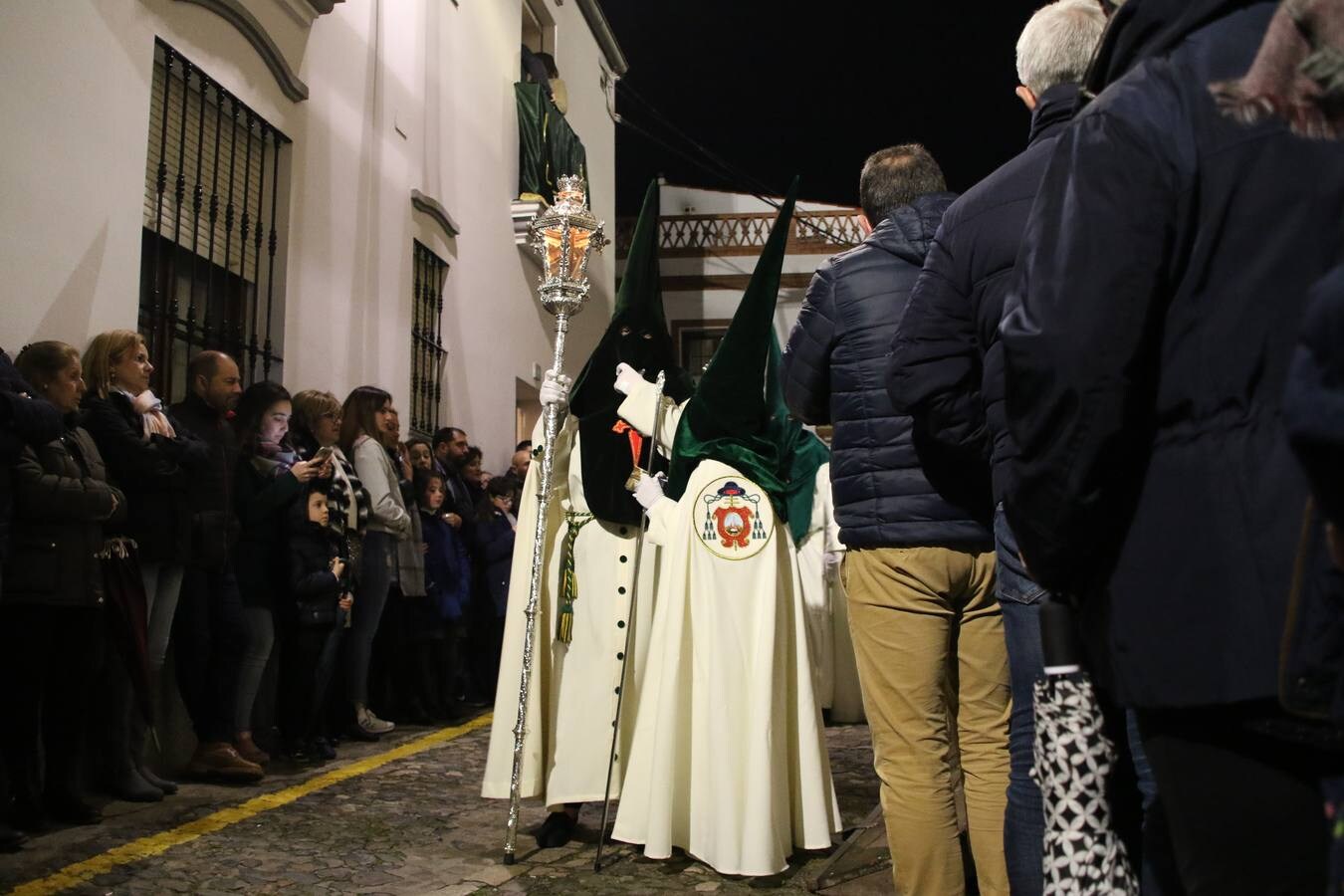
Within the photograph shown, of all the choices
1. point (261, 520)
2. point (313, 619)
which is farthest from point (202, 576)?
point (313, 619)

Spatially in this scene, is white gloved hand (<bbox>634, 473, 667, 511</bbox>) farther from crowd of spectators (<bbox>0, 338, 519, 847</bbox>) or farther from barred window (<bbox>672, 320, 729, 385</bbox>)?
barred window (<bbox>672, 320, 729, 385</bbox>)

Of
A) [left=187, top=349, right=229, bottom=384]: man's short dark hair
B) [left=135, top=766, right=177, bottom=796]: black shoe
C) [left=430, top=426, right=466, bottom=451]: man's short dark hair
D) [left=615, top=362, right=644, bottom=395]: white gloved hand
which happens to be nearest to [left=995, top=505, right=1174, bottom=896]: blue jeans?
[left=615, top=362, right=644, bottom=395]: white gloved hand

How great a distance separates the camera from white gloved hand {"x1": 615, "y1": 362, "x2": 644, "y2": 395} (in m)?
4.60

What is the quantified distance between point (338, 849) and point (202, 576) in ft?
6.20

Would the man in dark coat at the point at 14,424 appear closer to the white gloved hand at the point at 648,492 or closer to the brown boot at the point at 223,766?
the brown boot at the point at 223,766

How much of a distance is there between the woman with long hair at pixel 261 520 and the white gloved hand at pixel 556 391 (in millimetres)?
1923

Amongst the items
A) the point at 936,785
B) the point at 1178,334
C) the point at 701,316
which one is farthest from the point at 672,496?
the point at 701,316

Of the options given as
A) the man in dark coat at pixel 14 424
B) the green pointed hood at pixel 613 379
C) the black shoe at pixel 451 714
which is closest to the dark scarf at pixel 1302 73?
the green pointed hood at pixel 613 379

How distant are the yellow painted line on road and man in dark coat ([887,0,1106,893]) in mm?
2930

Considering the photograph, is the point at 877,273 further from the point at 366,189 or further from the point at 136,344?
the point at 366,189

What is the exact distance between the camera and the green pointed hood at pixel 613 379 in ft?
15.3

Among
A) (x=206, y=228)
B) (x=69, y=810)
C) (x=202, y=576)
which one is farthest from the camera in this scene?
(x=206, y=228)

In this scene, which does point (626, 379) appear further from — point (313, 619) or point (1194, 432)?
point (1194, 432)

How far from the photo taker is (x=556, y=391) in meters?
4.70
